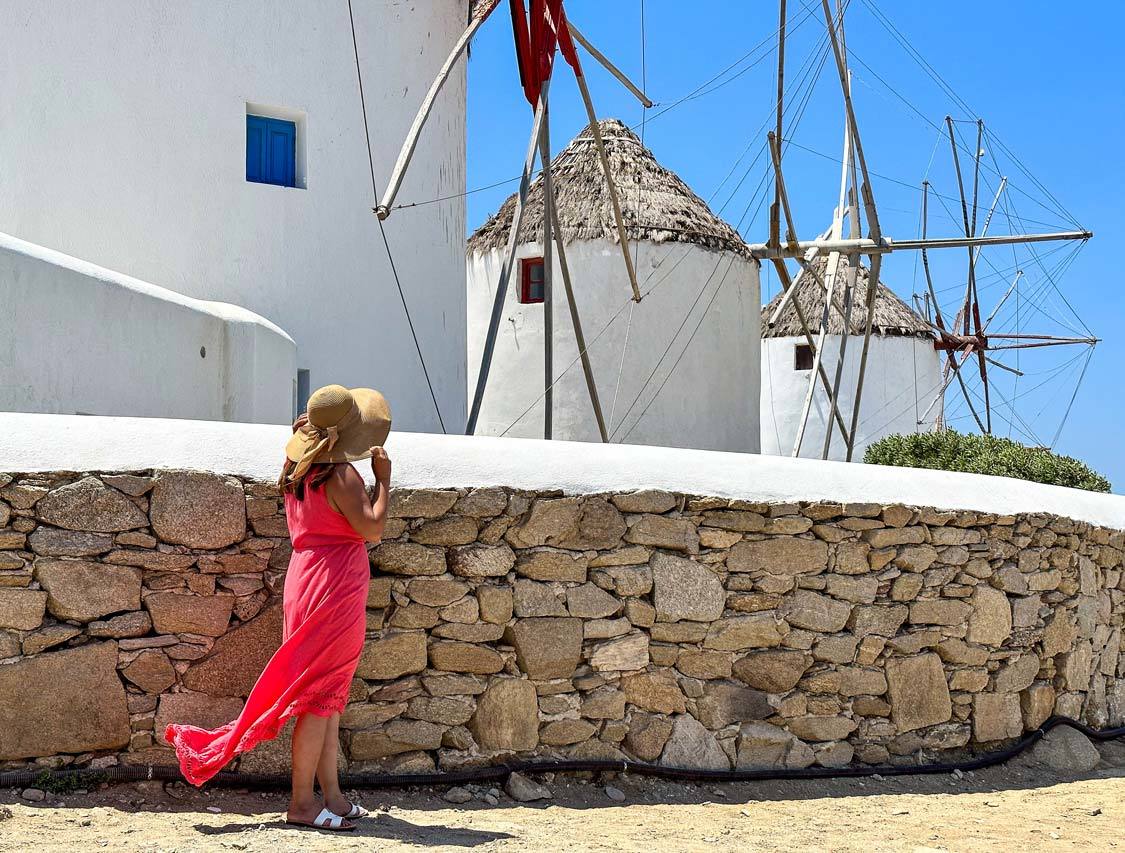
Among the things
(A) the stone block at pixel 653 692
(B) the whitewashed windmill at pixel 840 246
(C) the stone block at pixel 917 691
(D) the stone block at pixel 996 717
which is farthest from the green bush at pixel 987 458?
(A) the stone block at pixel 653 692

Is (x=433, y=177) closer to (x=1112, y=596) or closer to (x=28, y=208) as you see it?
(x=28, y=208)

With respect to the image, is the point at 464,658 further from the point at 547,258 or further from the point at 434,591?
the point at 547,258

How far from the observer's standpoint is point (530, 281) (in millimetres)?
13773

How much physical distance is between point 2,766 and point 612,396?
945 centimetres

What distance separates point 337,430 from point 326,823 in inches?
52.0

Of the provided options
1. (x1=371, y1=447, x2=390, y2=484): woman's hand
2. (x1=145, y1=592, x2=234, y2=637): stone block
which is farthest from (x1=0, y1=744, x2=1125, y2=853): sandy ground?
(x1=371, y1=447, x2=390, y2=484): woman's hand

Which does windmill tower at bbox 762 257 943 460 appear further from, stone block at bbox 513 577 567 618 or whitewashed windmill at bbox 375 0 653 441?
stone block at bbox 513 577 567 618

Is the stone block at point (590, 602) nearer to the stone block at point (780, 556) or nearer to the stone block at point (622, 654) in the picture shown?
the stone block at point (622, 654)

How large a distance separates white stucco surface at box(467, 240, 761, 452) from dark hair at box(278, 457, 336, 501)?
28.6 ft

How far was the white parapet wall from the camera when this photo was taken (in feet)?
18.9

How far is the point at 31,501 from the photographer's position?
4.20 m

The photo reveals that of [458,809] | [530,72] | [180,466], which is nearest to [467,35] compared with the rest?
[530,72]

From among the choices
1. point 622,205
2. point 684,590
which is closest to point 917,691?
point 684,590

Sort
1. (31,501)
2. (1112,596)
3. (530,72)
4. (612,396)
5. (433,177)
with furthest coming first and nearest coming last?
(612,396) < (433,177) < (530,72) < (1112,596) < (31,501)
